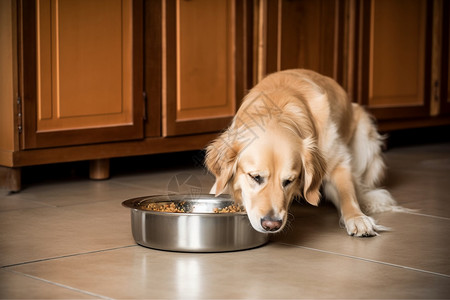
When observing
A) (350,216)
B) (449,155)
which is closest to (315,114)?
(350,216)

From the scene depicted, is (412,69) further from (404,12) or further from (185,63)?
(185,63)

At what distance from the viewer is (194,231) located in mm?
2348

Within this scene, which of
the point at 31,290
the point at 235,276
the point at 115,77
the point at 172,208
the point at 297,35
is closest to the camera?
the point at 31,290

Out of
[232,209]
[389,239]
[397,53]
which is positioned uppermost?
[397,53]

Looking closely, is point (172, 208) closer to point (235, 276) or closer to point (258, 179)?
point (258, 179)

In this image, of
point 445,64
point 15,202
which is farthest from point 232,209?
point 445,64

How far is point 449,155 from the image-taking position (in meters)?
4.74

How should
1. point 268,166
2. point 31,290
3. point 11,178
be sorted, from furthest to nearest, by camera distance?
point 11,178
point 268,166
point 31,290

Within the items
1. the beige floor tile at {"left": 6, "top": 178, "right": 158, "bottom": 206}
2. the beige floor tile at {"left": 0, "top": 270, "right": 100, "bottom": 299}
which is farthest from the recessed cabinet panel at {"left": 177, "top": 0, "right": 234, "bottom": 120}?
the beige floor tile at {"left": 0, "top": 270, "right": 100, "bottom": 299}

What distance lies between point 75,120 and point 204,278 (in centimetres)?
156

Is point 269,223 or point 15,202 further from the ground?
point 269,223

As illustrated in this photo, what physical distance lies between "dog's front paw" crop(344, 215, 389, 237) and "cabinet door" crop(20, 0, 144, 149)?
4.42ft

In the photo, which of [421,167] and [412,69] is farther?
[412,69]

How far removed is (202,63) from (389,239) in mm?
1602
